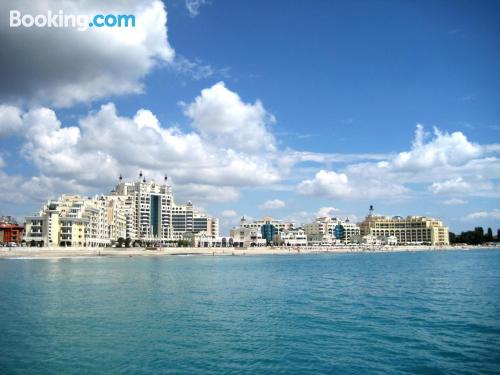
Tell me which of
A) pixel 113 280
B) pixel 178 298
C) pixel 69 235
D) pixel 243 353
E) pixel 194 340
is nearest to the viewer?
pixel 243 353

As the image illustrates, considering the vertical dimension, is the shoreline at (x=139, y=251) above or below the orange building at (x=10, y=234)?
below

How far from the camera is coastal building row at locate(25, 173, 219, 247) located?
4486 inches

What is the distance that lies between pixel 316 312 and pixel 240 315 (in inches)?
189

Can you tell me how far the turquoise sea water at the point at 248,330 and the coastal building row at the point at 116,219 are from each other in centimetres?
7916

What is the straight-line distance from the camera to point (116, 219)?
154 metres

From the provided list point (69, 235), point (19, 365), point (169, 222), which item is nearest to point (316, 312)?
point (19, 365)

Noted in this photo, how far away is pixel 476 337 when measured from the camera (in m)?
22.0

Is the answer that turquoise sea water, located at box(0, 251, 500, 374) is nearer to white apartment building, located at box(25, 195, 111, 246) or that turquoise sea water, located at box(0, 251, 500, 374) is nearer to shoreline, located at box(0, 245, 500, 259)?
shoreline, located at box(0, 245, 500, 259)

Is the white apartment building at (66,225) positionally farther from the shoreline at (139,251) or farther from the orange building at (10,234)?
the orange building at (10,234)

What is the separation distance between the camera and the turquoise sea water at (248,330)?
1798 centimetres

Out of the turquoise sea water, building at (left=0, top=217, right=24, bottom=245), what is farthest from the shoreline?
the turquoise sea water

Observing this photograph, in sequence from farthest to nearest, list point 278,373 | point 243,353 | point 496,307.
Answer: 1. point 496,307
2. point 243,353
3. point 278,373

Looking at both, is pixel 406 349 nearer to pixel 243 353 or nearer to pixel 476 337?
pixel 476 337

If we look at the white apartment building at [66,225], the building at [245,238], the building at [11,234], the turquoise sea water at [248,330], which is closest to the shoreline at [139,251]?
the white apartment building at [66,225]
